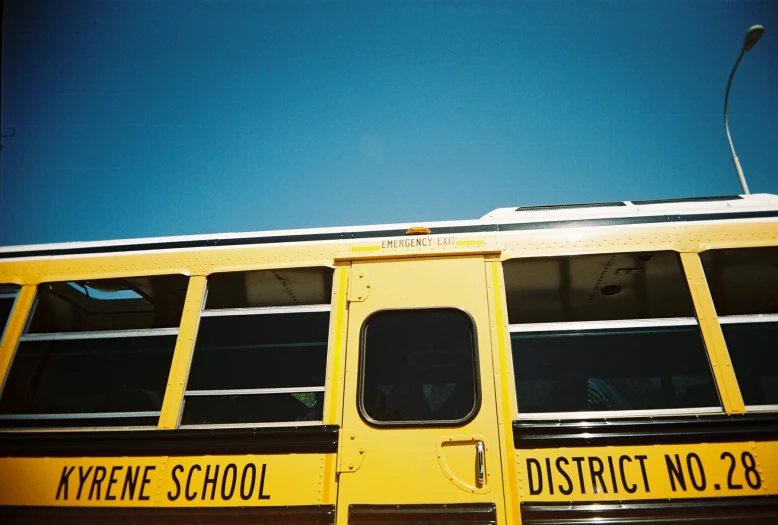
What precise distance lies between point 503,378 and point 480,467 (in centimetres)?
50

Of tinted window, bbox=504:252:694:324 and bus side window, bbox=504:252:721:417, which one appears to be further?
bus side window, bbox=504:252:721:417

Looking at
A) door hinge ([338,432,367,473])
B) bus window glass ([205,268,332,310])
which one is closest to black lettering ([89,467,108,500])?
bus window glass ([205,268,332,310])

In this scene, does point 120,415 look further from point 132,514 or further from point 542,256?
point 542,256

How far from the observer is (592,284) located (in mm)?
3299

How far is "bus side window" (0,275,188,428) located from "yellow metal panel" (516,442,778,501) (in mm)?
2345

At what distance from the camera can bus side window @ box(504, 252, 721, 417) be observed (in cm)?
307

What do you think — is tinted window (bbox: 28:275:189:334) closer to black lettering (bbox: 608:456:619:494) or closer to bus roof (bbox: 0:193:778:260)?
bus roof (bbox: 0:193:778:260)

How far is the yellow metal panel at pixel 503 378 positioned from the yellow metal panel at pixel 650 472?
0.06 metres

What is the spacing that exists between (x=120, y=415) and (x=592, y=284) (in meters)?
3.51

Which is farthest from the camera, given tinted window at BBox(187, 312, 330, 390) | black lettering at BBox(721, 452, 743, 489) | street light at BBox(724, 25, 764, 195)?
street light at BBox(724, 25, 764, 195)

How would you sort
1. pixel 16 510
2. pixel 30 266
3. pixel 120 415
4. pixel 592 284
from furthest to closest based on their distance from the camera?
pixel 592 284, pixel 30 266, pixel 120 415, pixel 16 510

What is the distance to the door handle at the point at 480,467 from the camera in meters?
2.13

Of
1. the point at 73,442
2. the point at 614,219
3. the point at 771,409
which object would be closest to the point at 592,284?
the point at 614,219

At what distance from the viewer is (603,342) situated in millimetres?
4469
